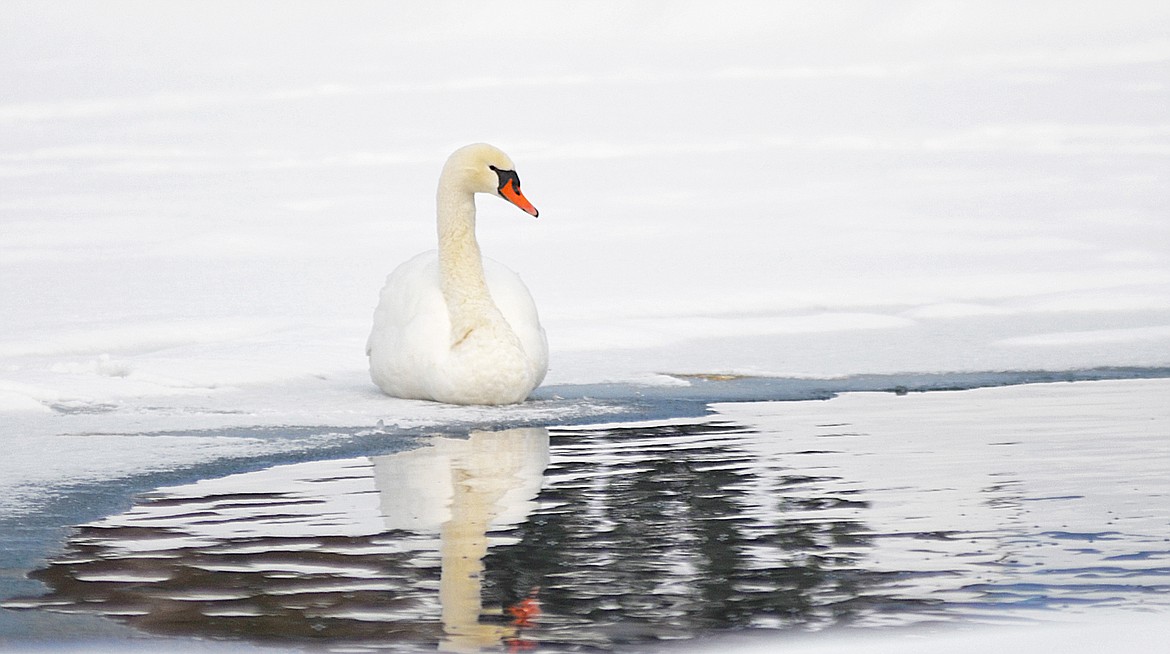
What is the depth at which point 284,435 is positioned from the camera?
6898 millimetres

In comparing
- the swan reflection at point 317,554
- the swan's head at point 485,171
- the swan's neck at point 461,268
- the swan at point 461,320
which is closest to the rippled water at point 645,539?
the swan reflection at point 317,554

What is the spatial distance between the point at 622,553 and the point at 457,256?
13.5ft

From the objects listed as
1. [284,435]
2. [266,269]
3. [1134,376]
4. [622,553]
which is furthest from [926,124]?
[622,553]

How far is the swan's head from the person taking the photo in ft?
28.2

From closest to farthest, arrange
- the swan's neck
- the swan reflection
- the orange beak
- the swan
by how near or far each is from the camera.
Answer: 1. the swan reflection
2. the swan
3. the swan's neck
4. the orange beak

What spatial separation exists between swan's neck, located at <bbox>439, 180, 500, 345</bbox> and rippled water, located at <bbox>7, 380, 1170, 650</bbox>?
1.32 metres

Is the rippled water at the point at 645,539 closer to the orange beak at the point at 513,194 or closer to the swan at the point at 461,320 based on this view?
the swan at the point at 461,320

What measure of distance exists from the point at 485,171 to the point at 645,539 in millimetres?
4208

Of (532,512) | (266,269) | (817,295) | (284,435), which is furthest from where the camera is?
(266,269)

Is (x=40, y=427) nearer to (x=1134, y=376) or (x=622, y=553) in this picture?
(x=622, y=553)

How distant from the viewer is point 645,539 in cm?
465

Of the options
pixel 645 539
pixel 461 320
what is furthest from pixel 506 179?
pixel 645 539

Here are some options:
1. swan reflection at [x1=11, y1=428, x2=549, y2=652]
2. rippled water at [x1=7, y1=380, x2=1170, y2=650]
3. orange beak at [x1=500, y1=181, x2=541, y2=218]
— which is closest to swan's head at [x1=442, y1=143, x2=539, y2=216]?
orange beak at [x1=500, y1=181, x2=541, y2=218]

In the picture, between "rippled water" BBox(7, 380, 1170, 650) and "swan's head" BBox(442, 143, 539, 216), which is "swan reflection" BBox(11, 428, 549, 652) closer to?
"rippled water" BBox(7, 380, 1170, 650)
